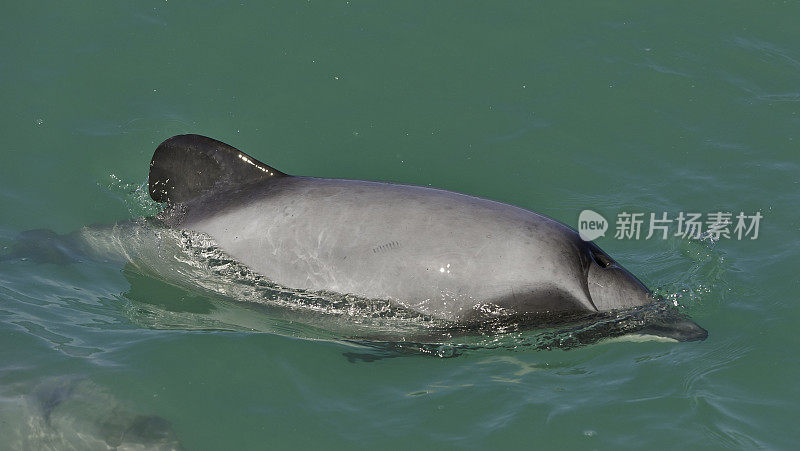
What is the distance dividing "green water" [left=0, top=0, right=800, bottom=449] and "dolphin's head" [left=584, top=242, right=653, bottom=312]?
43cm

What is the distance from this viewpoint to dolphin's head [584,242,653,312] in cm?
757

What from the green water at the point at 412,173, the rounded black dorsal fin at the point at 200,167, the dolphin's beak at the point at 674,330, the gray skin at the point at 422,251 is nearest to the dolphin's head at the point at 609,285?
the gray skin at the point at 422,251

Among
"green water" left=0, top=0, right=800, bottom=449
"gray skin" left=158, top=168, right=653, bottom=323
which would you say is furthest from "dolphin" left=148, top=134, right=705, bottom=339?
"green water" left=0, top=0, right=800, bottom=449

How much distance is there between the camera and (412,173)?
10.3 metres

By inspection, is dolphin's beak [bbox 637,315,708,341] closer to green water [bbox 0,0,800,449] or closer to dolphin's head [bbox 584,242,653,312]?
green water [bbox 0,0,800,449]

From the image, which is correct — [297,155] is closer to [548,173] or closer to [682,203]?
[548,173]

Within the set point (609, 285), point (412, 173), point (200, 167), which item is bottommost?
point (609, 285)

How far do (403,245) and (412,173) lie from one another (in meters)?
2.80

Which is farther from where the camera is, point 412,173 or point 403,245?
point 412,173

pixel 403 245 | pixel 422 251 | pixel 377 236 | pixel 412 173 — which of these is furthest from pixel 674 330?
pixel 412 173

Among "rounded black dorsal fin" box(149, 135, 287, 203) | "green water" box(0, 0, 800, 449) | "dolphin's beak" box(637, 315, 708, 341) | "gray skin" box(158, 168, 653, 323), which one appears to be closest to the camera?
"green water" box(0, 0, 800, 449)

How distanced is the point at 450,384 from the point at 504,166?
405 cm

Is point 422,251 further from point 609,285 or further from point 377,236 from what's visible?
point 609,285

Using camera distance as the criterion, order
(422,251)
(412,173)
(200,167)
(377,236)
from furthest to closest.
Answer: (412,173) < (200,167) < (377,236) < (422,251)
